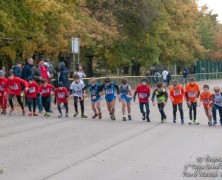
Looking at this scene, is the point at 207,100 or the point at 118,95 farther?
the point at 118,95

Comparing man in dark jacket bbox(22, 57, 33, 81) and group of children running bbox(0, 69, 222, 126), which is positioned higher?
man in dark jacket bbox(22, 57, 33, 81)

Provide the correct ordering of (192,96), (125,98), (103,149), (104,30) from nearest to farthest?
(103,149)
(192,96)
(125,98)
(104,30)

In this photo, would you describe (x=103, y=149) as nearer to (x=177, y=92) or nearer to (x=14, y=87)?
(x=177, y=92)

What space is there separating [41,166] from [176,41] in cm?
4835

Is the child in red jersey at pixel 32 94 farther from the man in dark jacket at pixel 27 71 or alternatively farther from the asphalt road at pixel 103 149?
the asphalt road at pixel 103 149

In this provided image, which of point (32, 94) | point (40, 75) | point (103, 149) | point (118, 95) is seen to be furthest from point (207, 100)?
point (103, 149)

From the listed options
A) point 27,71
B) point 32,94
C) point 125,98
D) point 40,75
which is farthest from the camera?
point 40,75

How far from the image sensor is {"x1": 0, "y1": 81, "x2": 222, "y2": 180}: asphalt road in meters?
10.5

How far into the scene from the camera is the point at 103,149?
1345 cm

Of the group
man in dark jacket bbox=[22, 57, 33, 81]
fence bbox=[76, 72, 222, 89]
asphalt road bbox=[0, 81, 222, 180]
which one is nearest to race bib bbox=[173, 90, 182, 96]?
asphalt road bbox=[0, 81, 222, 180]

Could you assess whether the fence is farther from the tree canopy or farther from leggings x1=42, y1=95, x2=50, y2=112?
leggings x1=42, y1=95, x2=50, y2=112

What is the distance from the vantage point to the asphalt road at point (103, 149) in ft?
34.6

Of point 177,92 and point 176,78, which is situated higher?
point 176,78

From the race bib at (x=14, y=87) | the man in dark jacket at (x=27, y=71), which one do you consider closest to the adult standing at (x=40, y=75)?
the man in dark jacket at (x=27, y=71)
